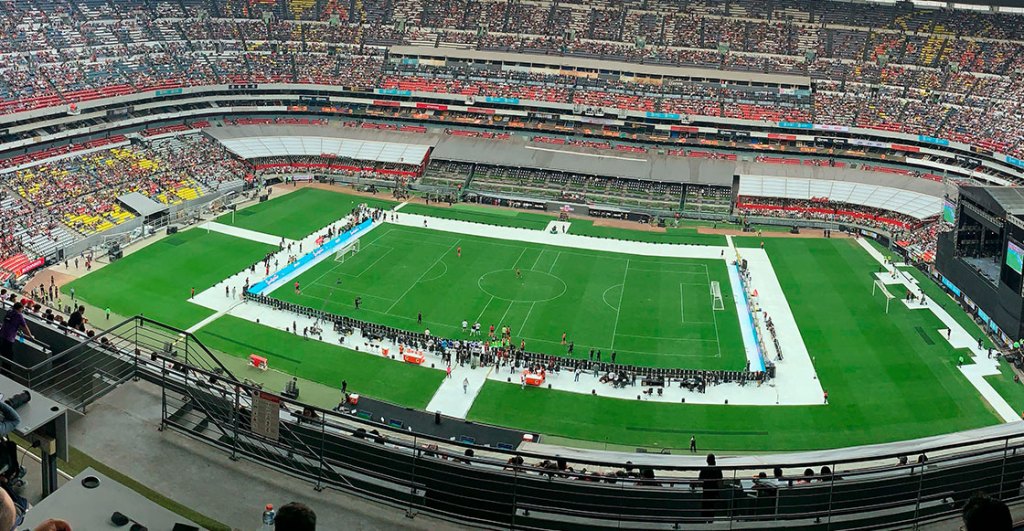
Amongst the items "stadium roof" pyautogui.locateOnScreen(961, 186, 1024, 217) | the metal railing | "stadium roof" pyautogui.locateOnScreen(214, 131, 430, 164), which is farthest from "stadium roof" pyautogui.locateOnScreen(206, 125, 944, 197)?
the metal railing

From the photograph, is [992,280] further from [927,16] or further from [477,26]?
[477,26]

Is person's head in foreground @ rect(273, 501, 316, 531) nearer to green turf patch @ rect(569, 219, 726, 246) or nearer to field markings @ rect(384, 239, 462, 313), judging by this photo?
field markings @ rect(384, 239, 462, 313)

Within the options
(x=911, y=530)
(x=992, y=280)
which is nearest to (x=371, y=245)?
(x=992, y=280)

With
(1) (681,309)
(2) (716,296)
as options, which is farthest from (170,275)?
(2) (716,296)

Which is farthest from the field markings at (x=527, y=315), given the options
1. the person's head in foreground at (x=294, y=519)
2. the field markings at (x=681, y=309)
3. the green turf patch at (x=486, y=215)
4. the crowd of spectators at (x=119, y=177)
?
the person's head in foreground at (x=294, y=519)

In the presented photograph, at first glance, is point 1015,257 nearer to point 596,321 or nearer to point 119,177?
point 596,321
